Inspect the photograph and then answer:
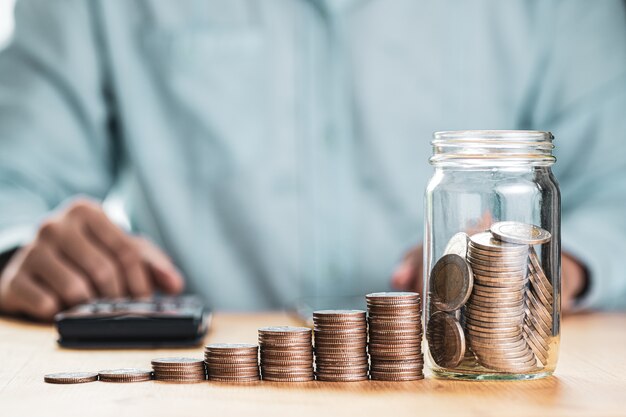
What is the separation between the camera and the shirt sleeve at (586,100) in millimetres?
2041

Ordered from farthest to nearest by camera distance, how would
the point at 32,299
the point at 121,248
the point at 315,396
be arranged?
1. the point at 121,248
2. the point at 32,299
3. the point at 315,396

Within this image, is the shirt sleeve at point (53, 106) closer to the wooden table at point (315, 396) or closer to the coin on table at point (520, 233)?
the wooden table at point (315, 396)

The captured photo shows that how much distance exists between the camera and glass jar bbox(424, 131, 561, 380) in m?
0.84

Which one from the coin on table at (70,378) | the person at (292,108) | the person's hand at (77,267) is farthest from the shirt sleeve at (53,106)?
the coin on table at (70,378)

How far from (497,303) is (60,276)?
856 millimetres

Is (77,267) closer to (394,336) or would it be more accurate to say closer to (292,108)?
(292,108)

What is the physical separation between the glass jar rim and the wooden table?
0.64 feet

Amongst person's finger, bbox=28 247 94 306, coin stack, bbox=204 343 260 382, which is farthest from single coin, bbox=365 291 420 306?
person's finger, bbox=28 247 94 306

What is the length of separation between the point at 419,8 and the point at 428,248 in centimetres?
130

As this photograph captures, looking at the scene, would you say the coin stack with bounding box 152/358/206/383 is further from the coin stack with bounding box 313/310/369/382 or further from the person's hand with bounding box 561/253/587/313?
the person's hand with bounding box 561/253/587/313

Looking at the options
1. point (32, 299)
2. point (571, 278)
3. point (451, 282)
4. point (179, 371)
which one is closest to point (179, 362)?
point (179, 371)

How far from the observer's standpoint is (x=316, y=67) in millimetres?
2111

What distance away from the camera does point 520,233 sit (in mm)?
871

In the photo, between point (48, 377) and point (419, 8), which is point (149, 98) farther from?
point (48, 377)
